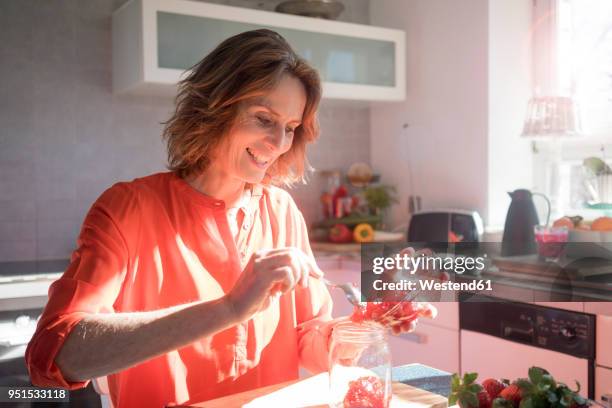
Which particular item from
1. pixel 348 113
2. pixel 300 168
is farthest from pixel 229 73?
pixel 348 113

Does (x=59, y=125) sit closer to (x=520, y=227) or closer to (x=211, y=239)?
(x=211, y=239)

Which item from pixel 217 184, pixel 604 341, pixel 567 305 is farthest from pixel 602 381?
pixel 217 184

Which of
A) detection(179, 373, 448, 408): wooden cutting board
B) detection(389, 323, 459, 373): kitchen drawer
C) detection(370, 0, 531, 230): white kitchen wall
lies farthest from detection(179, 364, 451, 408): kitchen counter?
detection(370, 0, 531, 230): white kitchen wall

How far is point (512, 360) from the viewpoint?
2.13m

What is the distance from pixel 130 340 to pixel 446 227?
1954 millimetres

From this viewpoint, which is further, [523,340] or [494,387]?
[523,340]

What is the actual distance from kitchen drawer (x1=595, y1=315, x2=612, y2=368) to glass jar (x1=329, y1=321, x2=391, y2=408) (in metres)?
1.15

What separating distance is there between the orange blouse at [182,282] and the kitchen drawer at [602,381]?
969 millimetres

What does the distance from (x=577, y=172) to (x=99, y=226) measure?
2.24 meters

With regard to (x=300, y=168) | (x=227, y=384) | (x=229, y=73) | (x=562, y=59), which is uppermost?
(x=562, y=59)

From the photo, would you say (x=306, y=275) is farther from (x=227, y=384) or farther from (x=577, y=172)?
(x=577, y=172)

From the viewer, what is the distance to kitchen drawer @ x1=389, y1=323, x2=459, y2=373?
2.34m

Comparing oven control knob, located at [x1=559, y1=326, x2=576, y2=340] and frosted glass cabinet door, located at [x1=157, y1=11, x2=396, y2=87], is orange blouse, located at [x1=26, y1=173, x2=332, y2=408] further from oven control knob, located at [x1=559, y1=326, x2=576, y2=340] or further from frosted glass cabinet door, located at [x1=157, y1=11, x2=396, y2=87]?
frosted glass cabinet door, located at [x1=157, y1=11, x2=396, y2=87]

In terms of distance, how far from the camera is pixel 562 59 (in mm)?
2871
